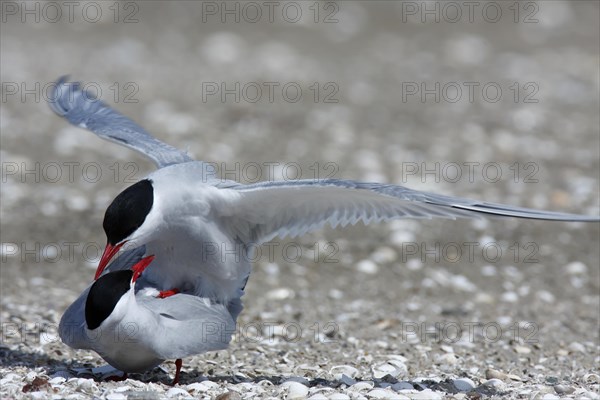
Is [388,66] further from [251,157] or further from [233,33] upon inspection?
[251,157]

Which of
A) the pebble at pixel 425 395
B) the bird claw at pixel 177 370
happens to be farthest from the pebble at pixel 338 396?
the bird claw at pixel 177 370

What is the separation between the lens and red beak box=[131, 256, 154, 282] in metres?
3.81

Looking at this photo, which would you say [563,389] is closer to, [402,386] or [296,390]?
[402,386]

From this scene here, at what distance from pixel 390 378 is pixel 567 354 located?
1107 mm

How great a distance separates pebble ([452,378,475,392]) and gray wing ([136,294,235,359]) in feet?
3.07

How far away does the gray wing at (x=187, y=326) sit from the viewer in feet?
12.2

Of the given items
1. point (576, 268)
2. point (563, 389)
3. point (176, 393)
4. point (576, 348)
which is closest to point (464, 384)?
point (563, 389)

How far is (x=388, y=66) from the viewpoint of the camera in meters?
11.1

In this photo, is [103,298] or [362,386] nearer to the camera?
[103,298]

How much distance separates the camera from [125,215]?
362 cm

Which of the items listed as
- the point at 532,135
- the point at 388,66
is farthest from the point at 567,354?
the point at 388,66

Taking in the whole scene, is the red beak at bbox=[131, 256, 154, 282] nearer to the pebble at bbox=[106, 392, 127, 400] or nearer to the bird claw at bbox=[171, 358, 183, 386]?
the bird claw at bbox=[171, 358, 183, 386]

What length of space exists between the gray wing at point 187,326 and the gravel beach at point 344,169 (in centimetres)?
15

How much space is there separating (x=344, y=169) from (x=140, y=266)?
12.7 feet
